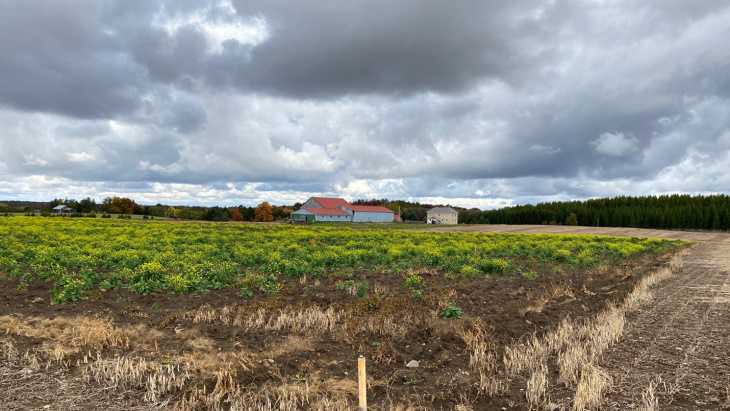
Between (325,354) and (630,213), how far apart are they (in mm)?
140368

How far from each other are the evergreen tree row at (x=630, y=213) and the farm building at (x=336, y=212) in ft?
169

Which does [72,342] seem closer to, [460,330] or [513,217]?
[460,330]

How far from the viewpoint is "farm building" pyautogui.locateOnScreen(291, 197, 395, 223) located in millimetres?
116500

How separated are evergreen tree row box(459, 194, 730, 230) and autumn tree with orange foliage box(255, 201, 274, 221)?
75.6 metres

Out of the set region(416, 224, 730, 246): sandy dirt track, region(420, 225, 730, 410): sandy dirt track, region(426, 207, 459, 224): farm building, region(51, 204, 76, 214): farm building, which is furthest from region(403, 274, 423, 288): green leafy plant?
region(51, 204, 76, 214): farm building

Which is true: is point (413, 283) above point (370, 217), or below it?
below

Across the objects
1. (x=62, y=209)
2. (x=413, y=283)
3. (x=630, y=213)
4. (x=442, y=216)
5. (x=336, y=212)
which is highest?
(x=630, y=213)

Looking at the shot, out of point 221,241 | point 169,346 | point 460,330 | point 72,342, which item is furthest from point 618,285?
point 221,241

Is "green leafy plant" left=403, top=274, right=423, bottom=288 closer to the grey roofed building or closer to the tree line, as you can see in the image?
the tree line

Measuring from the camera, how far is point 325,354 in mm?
9797

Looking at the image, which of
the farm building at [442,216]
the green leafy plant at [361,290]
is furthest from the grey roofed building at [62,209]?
the green leafy plant at [361,290]

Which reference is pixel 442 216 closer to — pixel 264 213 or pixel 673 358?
pixel 264 213

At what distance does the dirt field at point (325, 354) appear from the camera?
25.2 ft

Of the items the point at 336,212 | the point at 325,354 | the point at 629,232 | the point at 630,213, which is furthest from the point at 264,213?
the point at 325,354
